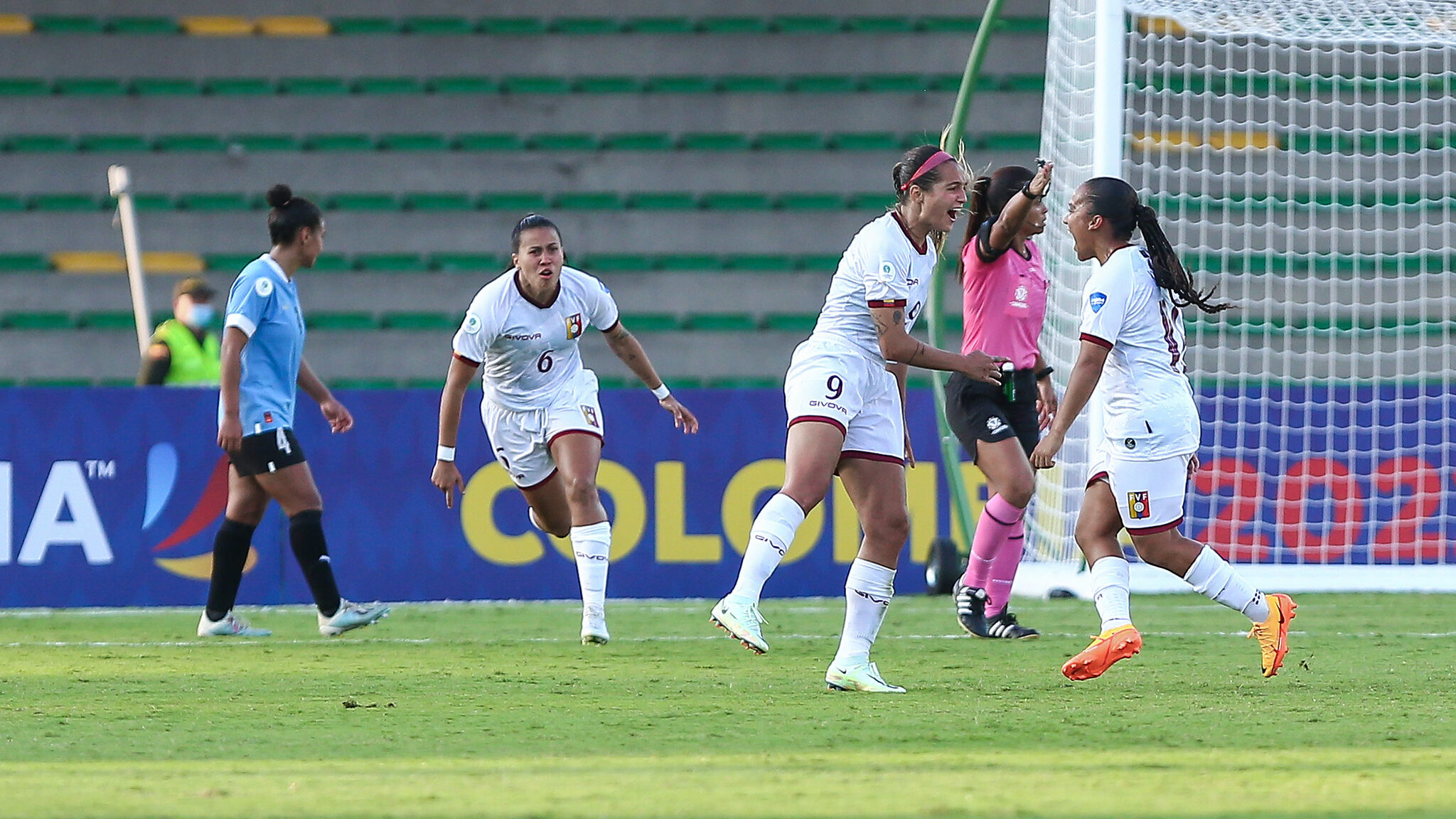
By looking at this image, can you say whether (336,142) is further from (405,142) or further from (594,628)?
(594,628)

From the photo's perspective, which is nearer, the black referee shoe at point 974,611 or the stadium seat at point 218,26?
the black referee shoe at point 974,611

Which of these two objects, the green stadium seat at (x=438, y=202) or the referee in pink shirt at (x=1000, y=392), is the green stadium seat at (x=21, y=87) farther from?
the referee in pink shirt at (x=1000, y=392)

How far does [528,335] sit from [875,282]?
2.29 meters

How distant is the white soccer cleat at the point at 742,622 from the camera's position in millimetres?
5422

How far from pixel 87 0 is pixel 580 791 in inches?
564

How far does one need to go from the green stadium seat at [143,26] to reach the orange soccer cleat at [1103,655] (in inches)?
502

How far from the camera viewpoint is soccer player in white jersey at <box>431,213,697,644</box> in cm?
732

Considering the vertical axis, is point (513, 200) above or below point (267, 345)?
above

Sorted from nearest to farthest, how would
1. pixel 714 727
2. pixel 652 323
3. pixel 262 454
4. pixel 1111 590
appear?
1. pixel 714 727
2. pixel 1111 590
3. pixel 262 454
4. pixel 652 323

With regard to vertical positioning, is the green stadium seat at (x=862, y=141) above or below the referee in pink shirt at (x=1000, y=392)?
above

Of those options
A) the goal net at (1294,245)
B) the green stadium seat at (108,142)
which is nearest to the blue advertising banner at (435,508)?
the goal net at (1294,245)

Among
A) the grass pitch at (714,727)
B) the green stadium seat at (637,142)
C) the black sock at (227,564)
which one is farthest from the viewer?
the green stadium seat at (637,142)

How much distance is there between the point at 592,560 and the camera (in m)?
7.42

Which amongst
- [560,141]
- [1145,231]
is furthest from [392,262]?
[1145,231]
